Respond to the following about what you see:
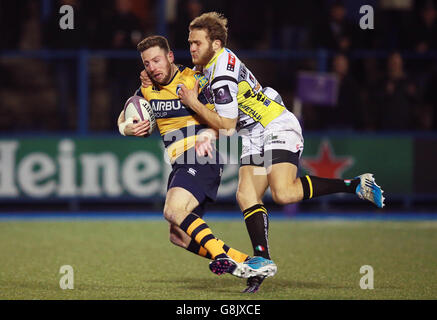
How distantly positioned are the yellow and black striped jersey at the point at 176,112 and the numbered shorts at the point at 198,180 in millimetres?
176

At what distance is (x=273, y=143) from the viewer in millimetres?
7129

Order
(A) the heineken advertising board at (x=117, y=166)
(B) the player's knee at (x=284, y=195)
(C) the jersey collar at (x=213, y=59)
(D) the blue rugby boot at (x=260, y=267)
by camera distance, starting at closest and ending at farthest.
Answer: (D) the blue rugby boot at (x=260, y=267) → (C) the jersey collar at (x=213, y=59) → (B) the player's knee at (x=284, y=195) → (A) the heineken advertising board at (x=117, y=166)

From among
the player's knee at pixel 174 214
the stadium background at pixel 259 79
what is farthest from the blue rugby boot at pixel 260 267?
the stadium background at pixel 259 79

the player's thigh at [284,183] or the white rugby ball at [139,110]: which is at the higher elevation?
the white rugby ball at [139,110]

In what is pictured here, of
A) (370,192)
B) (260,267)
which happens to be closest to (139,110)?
(260,267)

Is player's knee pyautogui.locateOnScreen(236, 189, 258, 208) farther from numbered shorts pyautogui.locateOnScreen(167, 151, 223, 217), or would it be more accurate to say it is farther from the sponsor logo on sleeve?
the sponsor logo on sleeve

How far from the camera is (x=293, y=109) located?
46.9 ft

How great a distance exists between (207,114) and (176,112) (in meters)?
0.48

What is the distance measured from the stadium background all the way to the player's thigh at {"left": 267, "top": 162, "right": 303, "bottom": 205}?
5.58 m

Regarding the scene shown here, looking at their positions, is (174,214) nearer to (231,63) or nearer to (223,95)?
(223,95)

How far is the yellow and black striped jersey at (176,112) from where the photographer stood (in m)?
7.15

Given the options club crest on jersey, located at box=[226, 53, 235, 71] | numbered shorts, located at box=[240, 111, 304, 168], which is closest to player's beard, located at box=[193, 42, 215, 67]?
club crest on jersey, located at box=[226, 53, 235, 71]

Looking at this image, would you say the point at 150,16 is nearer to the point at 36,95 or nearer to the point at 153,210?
the point at 36,95

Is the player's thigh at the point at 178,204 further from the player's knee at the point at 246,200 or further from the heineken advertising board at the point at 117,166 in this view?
the heineken advertising board at the point at 117,166
